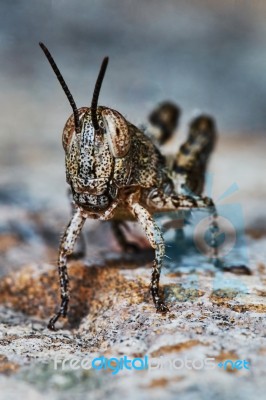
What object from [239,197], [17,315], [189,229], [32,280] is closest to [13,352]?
[17,315]

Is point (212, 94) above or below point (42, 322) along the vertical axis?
above

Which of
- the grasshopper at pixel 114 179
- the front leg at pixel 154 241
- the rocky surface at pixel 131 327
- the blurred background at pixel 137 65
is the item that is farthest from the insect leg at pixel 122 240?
the blurred background at pixel 137 65

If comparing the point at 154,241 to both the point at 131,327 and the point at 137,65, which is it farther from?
the point at 137,65

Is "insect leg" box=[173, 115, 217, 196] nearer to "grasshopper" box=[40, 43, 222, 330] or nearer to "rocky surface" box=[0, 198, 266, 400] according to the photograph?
"grasshopper" box=[40, 43, 222, 330]

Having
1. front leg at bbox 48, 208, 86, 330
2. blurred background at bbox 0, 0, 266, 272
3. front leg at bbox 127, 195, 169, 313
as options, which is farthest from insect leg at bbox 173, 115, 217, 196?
blurred background at bbox 0, 0, 266, 272

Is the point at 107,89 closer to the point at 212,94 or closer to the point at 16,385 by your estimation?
the point at 212,94

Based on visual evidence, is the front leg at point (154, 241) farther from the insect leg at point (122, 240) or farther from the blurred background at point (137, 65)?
the blurred background at point (137, 65)

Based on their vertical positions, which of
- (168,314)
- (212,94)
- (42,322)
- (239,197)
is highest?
(212,94)
